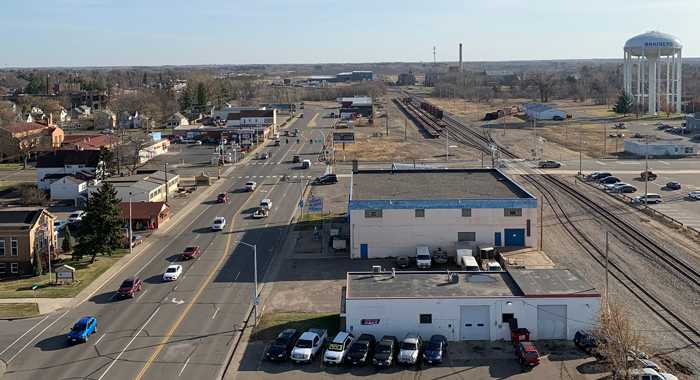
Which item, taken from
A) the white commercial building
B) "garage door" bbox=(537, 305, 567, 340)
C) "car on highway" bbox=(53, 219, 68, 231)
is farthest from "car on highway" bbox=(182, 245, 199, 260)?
the white commercial building

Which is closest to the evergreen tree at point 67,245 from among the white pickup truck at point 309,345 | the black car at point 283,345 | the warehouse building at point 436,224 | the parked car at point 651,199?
the warehouse building at point 436,224

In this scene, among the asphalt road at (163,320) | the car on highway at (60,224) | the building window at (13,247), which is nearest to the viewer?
the asphalt road at (163,320)

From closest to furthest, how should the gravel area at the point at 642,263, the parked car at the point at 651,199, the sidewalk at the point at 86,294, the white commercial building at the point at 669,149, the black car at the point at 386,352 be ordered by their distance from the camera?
the black car at the point at 386,352
the gravel area at the point at 642,263
the sidewalk at the point at 86,294
the parked car at the point at 651,199
the white commercial building at the point at 669,149

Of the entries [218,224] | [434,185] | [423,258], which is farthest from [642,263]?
[218,224]

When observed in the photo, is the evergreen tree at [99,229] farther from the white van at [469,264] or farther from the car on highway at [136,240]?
the white van at [469,264]

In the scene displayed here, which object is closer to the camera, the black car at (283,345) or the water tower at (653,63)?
the black car at (283,345)

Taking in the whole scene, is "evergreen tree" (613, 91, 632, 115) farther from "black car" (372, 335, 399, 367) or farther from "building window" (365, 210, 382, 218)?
"black car" (372, 335, 399, 367)
